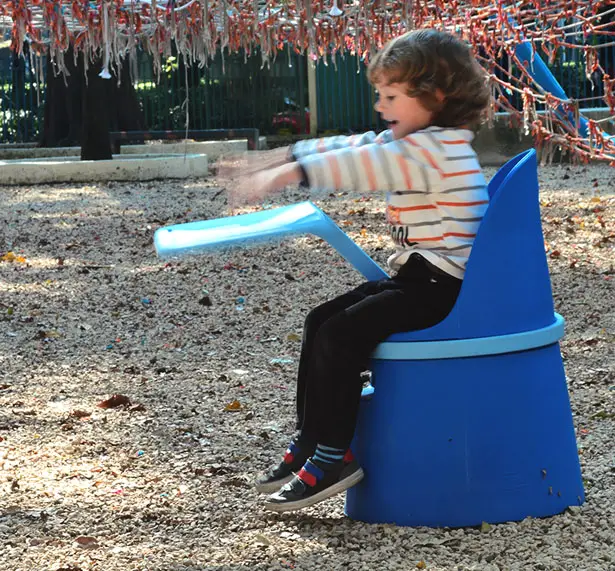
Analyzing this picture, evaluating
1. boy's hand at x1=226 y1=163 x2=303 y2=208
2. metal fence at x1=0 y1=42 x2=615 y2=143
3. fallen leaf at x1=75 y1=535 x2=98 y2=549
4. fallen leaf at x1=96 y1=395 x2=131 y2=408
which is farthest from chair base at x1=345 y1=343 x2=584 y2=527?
metal fence at x1=0 y1=42 x2=615 y2=143

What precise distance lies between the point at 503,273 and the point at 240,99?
50.9 feet

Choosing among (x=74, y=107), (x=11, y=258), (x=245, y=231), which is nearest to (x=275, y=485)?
(x=245, y=231)

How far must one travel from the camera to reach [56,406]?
3.95m

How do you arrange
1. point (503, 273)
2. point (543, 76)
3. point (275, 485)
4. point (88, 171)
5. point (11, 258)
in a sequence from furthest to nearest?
point (88, 171) → point (11, 258) → point (543, 76) → point (275, 485) → point (503, 273)

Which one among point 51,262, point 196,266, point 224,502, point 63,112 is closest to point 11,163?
point 63,112

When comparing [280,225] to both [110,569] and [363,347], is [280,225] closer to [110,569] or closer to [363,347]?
[363,347]

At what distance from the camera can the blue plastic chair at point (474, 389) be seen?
2566 millimetres

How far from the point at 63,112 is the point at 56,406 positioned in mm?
12495

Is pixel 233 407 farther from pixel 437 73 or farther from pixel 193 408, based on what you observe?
pixel 437 73

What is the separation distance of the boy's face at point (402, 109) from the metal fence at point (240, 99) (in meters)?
14.6

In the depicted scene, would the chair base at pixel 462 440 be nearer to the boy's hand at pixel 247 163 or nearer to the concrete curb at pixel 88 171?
the boy's hand at pixel 247 163

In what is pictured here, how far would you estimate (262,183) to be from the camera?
8.18 ft

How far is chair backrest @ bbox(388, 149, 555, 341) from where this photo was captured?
2.57m

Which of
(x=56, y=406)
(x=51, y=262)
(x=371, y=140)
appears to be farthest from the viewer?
(x=51, y=262)
